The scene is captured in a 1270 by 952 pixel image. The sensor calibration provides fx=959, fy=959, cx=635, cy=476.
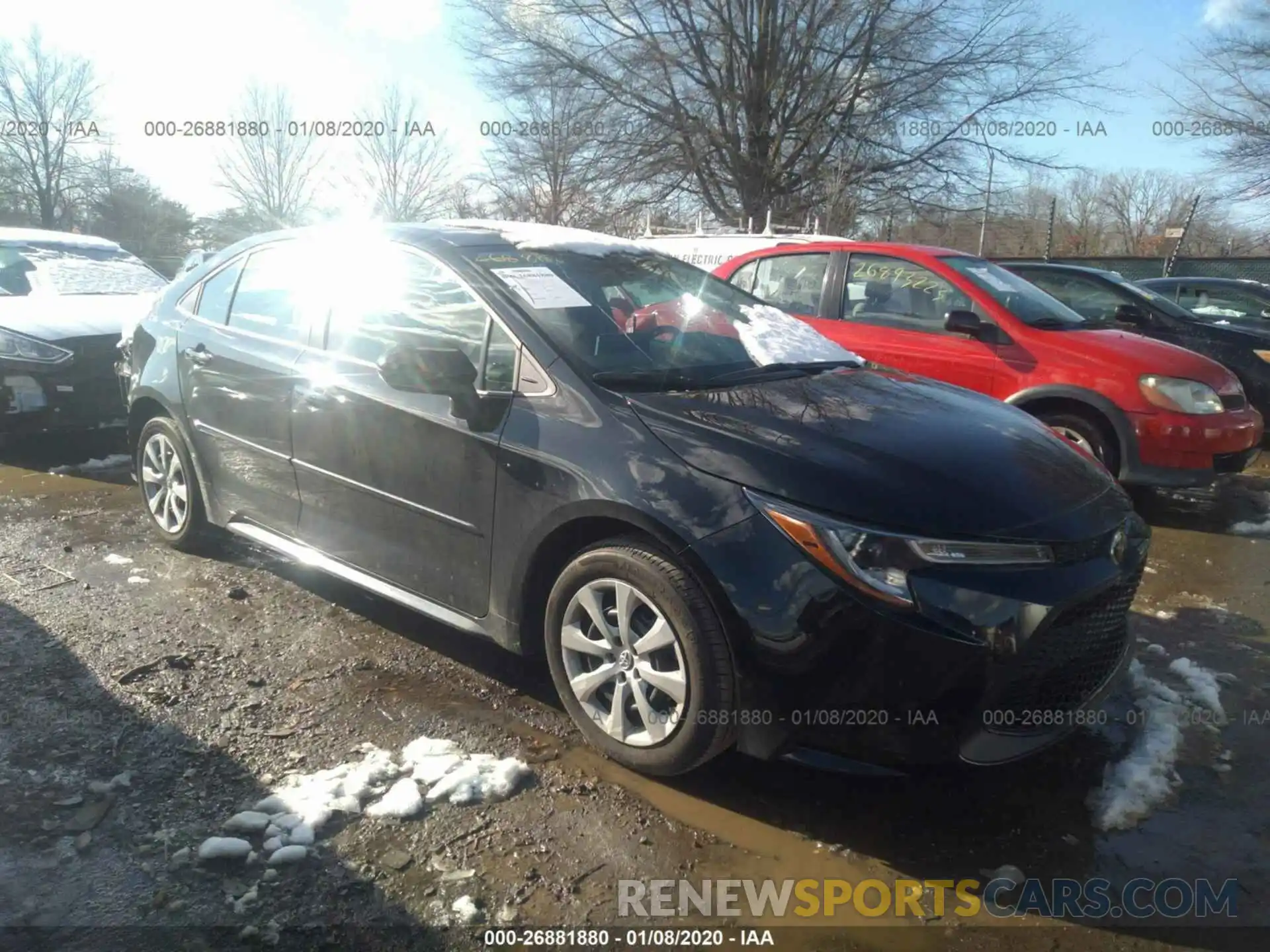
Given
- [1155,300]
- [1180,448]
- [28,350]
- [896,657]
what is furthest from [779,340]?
[1155,300]

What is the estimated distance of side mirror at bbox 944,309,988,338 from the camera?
5.91 metres

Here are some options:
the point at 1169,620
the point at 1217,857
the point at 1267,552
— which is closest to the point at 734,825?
the point at 1217,857

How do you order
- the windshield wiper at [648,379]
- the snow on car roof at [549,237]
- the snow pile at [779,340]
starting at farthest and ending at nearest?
1. the snow on car roof at [549,237]
2. the snow pile at [779,340]
3. the windshield wiper at [648,379]

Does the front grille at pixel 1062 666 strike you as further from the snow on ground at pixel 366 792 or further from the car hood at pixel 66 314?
the car hood at pixel 66 314

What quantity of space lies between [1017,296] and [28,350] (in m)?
6.76

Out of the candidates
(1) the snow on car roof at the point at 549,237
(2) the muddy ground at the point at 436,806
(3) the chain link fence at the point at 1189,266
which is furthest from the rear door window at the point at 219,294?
(3) the chain link fence at the point at 1189,266

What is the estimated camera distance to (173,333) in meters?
4.69

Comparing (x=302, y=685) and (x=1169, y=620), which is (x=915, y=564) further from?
(x=1169, y=620)

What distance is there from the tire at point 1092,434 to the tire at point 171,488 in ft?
15.6

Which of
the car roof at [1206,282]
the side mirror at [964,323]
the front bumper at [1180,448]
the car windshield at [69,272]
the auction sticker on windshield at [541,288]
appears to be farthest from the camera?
the car roof at [1206,282]

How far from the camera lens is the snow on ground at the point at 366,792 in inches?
102

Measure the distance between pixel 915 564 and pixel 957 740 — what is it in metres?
0.48

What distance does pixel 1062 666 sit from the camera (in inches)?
106

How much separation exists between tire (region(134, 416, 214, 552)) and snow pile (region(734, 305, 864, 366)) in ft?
9.01
